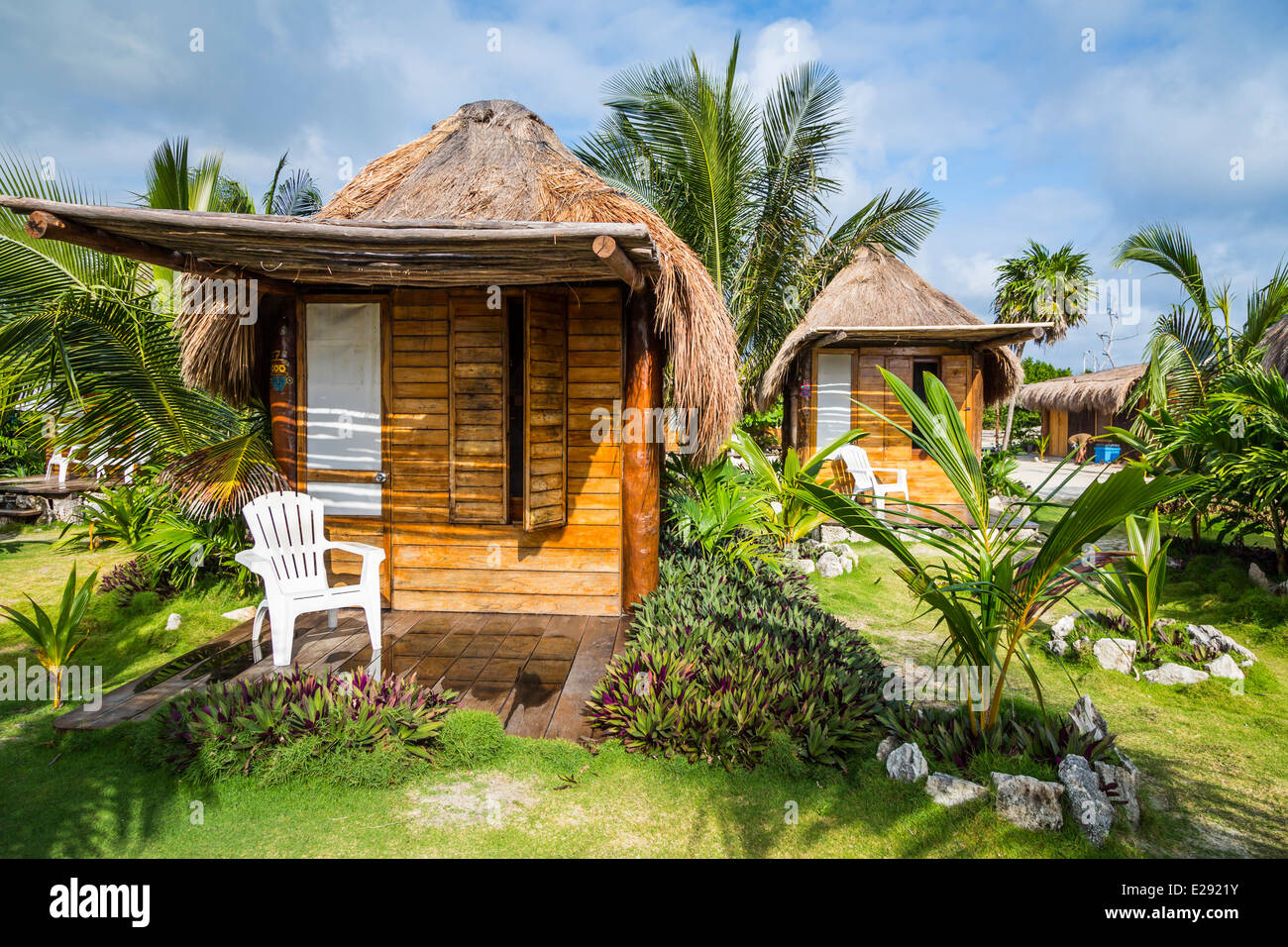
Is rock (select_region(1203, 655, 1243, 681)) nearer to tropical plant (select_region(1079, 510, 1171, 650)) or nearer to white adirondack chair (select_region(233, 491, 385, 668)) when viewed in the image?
tropical plant (select_region(1079, 510, 1171, 650))

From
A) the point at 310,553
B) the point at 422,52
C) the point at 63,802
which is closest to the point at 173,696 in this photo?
the point at 63,802

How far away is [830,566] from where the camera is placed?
7781 mm

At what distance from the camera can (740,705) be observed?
3258mm

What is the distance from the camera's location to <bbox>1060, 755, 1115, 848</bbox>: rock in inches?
102

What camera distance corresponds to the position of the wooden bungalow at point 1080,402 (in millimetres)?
21844

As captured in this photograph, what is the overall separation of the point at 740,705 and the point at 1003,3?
7.97m

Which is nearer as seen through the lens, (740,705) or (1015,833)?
(1015,833)

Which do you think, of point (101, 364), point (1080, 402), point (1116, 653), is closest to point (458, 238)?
point (101, 364)

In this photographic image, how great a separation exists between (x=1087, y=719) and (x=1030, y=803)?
2.81 ft

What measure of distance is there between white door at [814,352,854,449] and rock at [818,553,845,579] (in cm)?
399

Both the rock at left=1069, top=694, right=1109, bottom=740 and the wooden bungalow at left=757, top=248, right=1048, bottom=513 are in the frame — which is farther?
the wooden bungalow at left=757, top=248, right=1048, bottom=513

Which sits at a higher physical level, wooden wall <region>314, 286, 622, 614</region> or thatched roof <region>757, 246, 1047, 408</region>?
thatched roof <region>757, 246, 1047, 408</region>

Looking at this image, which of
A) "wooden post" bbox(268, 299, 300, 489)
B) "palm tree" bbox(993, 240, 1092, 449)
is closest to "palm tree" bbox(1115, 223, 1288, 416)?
"wooden post" bbox(268, 299, 300, 489)
